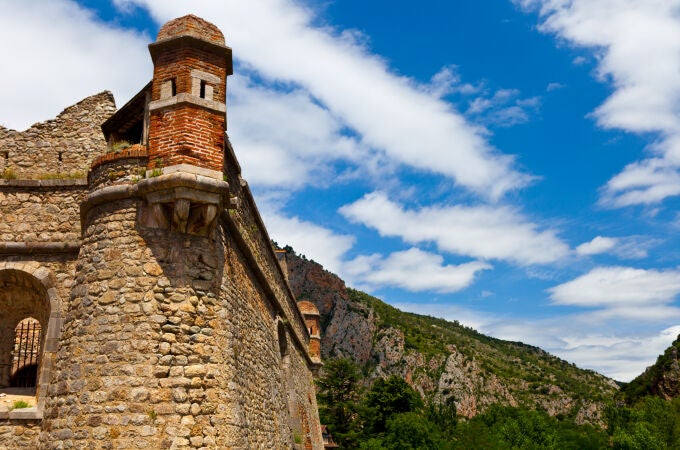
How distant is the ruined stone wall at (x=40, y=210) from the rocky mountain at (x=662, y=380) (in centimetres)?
5120

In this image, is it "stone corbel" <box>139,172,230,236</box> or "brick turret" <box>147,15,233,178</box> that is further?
"brick turret" <box>147,15,233,178</box>

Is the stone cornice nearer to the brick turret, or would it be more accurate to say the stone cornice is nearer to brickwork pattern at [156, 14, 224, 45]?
the brick turret

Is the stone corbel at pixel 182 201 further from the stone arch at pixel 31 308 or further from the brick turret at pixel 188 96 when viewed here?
the stone arch at pixel 31 308

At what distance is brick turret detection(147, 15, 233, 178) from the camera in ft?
28.6

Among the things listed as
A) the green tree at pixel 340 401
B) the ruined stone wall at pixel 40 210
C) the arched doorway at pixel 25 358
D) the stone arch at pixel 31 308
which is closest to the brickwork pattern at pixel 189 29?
the ruined stone wall at pixel 40 210

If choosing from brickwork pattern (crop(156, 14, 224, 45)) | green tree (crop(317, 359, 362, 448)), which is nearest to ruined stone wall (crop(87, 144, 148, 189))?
brickwork pattern (crop(156, 14, 224, 45))

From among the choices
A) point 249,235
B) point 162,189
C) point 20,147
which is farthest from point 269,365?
point 20,147

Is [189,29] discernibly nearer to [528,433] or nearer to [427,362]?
[528,433]

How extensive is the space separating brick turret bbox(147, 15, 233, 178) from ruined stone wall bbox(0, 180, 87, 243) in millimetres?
2867

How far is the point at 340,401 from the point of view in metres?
48.5

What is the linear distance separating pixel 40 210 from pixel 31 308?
77.4 inches

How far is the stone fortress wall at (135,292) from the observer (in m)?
7.76

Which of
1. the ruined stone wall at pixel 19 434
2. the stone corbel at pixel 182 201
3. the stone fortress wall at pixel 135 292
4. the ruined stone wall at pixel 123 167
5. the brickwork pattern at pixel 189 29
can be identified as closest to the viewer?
the stone fortress wall at pixel 135 292

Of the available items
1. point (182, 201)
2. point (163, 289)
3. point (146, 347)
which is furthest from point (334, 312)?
point (146, 347)
